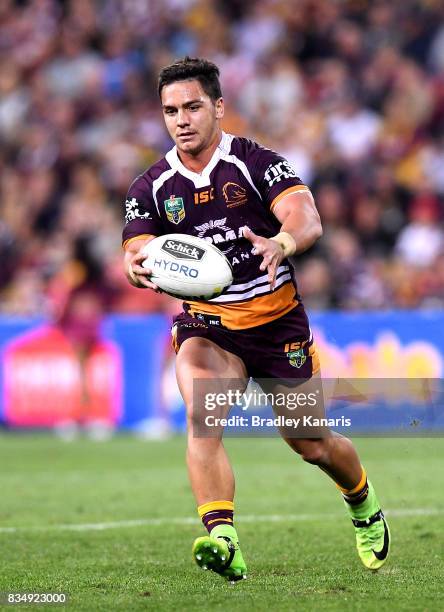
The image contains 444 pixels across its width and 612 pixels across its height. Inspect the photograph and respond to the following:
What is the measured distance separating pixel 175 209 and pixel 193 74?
66 cm

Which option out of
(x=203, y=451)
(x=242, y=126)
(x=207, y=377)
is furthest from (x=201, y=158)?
(x=242, y=126)

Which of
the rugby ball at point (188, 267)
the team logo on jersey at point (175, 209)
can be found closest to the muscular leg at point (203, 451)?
the rugby ball at point (188, 267)

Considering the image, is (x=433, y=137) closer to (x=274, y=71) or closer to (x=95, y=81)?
(x=274, y=71)

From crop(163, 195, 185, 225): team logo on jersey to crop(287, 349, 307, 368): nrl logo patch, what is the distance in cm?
88

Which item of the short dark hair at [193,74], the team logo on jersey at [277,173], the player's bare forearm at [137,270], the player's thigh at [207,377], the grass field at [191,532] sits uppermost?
the short dark hair at [193,74]

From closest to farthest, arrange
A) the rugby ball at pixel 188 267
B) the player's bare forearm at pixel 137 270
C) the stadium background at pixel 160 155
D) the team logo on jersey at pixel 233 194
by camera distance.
→ 1. the rugby ball at pixel 188 267
2. the player's bare forearm at pixel 137 270
3. the team logo on jersey at pixel 233 194
4. the stadium background at pixel 160 155

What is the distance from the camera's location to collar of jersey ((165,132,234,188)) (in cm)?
602

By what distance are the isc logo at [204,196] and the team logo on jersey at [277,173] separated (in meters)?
0.29

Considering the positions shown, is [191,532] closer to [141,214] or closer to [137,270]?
[141,214]

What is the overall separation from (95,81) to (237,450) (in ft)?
25.8

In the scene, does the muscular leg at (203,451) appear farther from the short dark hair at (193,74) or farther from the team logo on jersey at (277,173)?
the short dark hair at (193,74)

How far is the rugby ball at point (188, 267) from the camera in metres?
5.48

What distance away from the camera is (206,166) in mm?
6039

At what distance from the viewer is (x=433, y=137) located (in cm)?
1642
